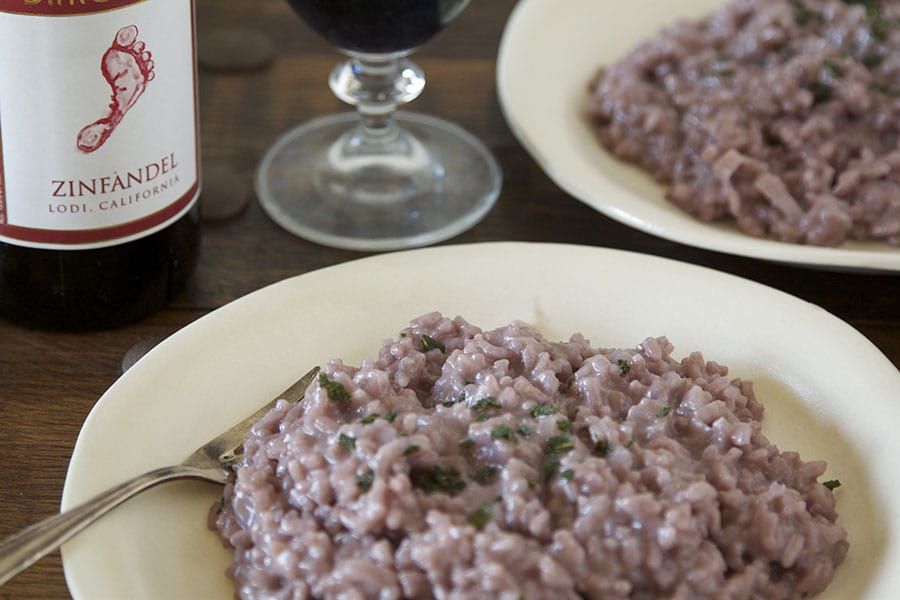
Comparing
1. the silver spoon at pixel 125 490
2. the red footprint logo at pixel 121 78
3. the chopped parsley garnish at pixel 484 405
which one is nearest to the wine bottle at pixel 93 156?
the red footprint logo at pixel 121 78

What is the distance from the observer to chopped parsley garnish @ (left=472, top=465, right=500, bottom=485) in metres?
1.17

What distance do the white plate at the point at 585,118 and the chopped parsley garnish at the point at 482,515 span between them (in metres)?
0.68

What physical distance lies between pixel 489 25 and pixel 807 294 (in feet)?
3.51

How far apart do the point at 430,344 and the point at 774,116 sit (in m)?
0.83

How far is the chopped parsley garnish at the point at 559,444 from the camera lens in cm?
119

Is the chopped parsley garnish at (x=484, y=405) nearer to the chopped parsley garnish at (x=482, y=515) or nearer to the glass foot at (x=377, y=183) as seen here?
the chopped parsley garnish at (x=482, y=515)

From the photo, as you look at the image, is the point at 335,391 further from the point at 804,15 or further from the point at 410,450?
the point at 804,15

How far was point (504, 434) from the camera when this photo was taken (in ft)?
3.89

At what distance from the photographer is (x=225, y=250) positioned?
1.87 m

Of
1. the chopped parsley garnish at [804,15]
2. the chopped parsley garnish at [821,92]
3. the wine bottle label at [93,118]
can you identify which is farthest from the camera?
the chopped parsley garnish at [804,15]

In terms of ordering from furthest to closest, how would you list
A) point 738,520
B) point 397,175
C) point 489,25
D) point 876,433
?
point 489,25
point 397,175
point 876,433
point 738,520

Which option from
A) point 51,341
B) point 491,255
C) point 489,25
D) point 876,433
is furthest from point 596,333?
point 489,25

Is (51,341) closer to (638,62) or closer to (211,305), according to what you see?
(211,305)

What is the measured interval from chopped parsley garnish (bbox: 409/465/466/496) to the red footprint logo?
593 millimetres
